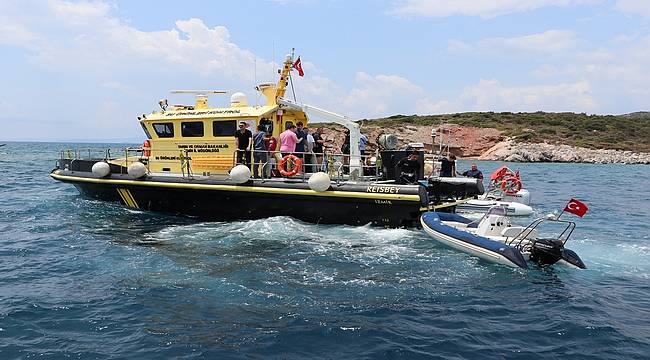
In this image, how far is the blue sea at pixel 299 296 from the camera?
18.2ft

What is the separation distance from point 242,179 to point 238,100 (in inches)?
112

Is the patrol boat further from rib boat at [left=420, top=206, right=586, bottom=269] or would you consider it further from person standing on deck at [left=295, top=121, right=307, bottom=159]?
rib boat at [left=420, top=206, right=586, bottom=269]

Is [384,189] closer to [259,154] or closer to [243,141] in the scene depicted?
[259,154]

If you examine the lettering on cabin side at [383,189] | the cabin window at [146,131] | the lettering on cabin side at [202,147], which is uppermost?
the cabin window at [146,131]

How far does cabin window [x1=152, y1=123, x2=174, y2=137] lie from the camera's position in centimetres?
1384

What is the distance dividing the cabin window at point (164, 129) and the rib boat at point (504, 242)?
23.8ft

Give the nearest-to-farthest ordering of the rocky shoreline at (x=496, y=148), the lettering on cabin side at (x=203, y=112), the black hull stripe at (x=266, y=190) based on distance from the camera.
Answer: the black hull stripe at (x=266, y=190) < the lettering on cabin side at (x=203, y=112) < the rocky shoreline at (x=496, y=148)

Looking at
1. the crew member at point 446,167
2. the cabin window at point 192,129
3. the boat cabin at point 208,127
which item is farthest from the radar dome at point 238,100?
the crew member at point 446,167

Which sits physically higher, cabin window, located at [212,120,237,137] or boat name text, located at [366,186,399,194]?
cabin window, located at [212,120,237,137]

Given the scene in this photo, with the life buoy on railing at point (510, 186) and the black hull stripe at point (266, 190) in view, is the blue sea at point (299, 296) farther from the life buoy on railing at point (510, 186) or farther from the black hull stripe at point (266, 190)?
the life buoy on railing at point (510, 186)

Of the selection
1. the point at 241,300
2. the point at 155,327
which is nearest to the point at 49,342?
the point at 155,327

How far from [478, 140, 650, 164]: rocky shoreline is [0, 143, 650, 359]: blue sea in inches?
Answer: 1741

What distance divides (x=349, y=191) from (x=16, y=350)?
686 cm

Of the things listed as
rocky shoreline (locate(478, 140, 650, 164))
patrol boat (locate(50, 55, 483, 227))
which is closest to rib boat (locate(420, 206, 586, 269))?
patrol boat (locate(50, 55, 483, 227))
